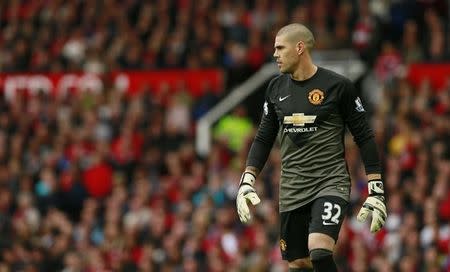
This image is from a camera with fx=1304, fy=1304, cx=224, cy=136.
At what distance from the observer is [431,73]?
2180 centimetres

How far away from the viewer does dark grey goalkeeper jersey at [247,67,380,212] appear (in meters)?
10.6

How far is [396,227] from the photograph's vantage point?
16938 millimetres

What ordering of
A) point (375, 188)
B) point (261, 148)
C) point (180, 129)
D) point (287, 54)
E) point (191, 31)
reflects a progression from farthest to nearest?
1. point (191, 31)
2. point (180, 129)
3. point (261, 148)
4. point (287, 54)
5. point (375, 188)

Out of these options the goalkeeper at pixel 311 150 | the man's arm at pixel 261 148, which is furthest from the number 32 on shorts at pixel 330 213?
the man's arm at pixel 261 148

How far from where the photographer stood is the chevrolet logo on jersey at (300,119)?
10609 mm

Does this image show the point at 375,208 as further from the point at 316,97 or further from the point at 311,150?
the point at 316,97

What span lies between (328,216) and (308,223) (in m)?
0.35

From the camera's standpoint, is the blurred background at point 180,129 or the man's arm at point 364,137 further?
the blurred background at point 180,129

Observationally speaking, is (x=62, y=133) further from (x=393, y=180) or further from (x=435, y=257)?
(x=435, y=257)

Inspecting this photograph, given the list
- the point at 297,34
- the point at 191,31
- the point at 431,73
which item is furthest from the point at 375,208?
the point at 191,31

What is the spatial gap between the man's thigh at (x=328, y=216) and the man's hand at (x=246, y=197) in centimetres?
49

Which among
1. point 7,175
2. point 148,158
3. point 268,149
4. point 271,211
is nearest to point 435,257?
point 271,211

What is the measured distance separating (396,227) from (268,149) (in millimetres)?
6233

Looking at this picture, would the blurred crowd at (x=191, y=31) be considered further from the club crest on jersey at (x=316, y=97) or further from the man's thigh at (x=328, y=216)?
the man's thigh at (x=328, y=216)
